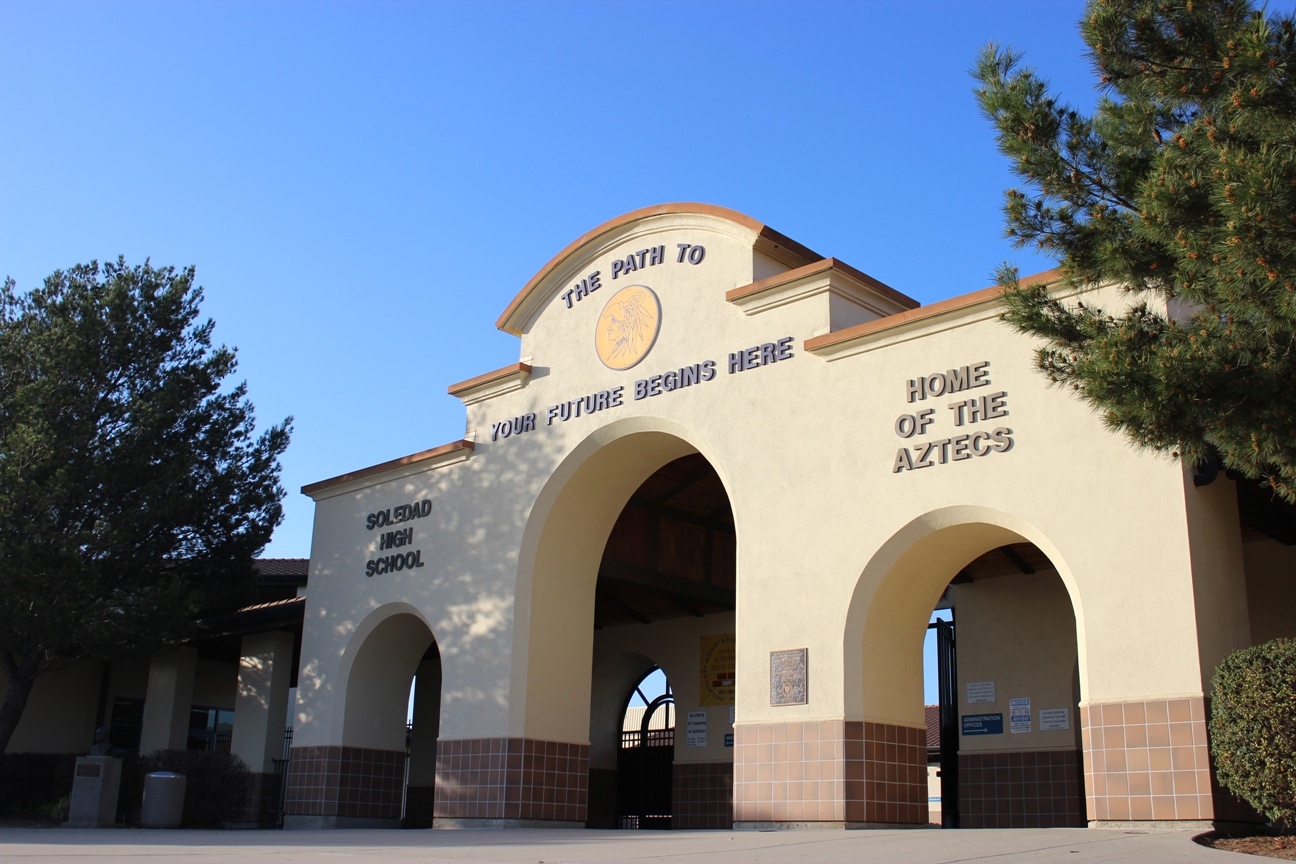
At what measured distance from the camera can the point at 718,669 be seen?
1984 centimetres

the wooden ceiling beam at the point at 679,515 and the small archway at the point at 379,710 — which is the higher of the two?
the wooden ceiling beam at the point at 679,515

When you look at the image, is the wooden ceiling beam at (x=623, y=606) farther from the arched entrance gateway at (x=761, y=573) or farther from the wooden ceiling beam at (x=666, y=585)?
the wooden ceiling beam at (x=666, y=585)

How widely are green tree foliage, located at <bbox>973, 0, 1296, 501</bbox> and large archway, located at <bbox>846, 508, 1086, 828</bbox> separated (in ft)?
11.7

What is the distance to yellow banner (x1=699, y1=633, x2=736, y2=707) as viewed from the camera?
19.6 meters

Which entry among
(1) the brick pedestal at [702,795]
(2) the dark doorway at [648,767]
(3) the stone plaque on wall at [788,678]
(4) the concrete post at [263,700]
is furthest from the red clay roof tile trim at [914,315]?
(4) the concrete post at [263,700]

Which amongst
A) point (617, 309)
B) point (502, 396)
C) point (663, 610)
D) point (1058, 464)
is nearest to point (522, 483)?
point (502, 396)

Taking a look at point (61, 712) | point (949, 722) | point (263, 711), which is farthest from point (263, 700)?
point (949, 722)

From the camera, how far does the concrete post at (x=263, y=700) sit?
67.4 ft

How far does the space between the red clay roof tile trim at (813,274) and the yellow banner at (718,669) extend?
7.49 meters

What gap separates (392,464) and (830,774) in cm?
937

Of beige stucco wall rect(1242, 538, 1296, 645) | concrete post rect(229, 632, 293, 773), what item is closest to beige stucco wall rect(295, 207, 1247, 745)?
concrete post rect(229, 632, 293, 773)

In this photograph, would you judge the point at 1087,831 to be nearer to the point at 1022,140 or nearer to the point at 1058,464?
the point at 1058,464

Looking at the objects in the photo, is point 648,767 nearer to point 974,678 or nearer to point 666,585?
point 666,585

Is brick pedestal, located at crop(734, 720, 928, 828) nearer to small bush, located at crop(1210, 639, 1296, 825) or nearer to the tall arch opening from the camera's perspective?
small bush, located at crop(1210, 639, 1296, 825)
